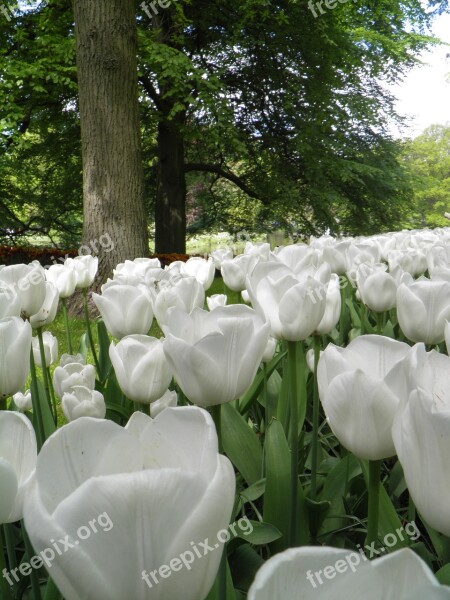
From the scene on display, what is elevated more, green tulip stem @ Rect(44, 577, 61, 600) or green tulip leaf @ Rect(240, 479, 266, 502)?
green tulip stem @ Rect(44, 577, 61, 600)

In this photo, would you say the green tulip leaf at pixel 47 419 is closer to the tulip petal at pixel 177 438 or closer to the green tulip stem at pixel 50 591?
the green tulip stem at pixel 50 591

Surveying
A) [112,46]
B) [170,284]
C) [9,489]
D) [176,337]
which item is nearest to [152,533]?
[9,489]

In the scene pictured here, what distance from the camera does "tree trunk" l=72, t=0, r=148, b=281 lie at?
6.26 metres

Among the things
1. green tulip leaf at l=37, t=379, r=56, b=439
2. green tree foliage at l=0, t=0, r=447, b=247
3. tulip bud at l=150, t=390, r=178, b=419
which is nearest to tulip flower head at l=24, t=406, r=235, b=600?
tulip bud at l=150, t=390, r=178, b=419

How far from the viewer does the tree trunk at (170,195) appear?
40.9ft

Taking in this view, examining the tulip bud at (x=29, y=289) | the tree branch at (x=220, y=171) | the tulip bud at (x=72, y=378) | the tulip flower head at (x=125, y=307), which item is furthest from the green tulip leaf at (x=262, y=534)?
the tree branch at (x=220, y=171)

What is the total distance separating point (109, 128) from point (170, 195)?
6057 mm

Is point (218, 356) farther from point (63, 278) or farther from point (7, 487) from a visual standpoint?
point (63, 278)

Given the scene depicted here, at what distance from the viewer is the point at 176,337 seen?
93 cm

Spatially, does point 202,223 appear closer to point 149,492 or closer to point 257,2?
point 257,2

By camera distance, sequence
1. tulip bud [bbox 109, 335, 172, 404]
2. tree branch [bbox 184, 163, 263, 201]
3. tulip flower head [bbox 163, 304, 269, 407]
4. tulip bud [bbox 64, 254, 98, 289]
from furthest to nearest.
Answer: tree branch [bbox 184, 163, 263, 201] → tulip bud [bbox 64, 254, 98, 289] → tulip bud [bbox 109, 335, 172, 404] → tulip flower head [bbox 163, 304, 269, 407]

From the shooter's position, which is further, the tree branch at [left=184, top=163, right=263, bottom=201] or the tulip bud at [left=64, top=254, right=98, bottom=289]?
the tree branch at [left=184, top=163, right=263, bottom=201]

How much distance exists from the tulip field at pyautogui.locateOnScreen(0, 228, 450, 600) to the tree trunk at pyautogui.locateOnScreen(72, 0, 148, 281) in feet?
15.3

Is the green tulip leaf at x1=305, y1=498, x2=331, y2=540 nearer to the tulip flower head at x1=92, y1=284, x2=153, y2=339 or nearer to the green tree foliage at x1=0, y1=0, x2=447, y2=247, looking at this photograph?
the tulip flower head at x1=92, y1=284, x2=153, y2=339
